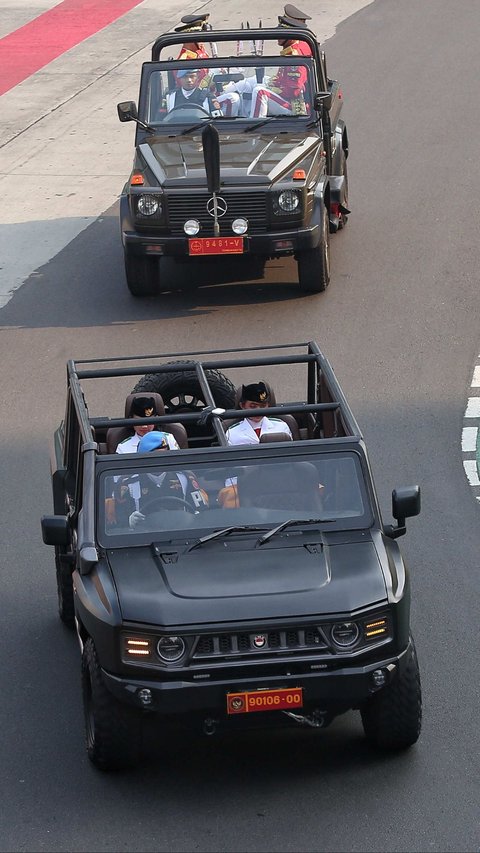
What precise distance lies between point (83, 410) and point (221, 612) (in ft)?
7.00

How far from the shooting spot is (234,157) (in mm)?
15625

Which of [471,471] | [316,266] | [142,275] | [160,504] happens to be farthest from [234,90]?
[160,504]

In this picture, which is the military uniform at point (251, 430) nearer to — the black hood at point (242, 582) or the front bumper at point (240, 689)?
the black hood at point (242, 582)

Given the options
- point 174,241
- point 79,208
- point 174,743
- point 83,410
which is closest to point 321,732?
point 174,743

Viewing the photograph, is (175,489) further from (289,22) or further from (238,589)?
(289,22)

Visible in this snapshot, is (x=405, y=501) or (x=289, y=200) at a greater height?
(x=289, y=200)

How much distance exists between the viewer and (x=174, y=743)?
328 inches

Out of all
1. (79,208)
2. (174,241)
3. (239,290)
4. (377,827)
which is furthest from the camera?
(79,208)

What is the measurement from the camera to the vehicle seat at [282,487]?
27.2 feet

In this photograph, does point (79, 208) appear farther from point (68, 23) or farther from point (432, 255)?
point (68, 23)

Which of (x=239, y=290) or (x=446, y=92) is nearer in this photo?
(x=239, y=290)

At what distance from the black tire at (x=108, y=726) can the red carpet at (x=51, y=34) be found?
1963cm

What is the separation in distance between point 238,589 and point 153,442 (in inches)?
68.8

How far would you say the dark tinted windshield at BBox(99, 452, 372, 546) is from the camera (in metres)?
8.22
